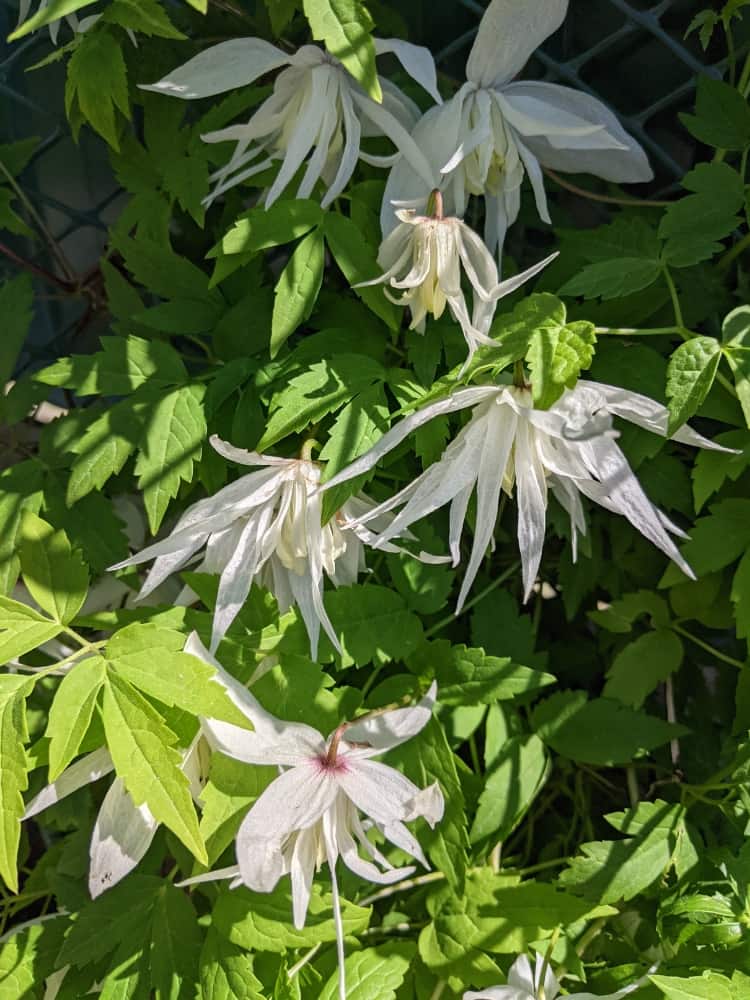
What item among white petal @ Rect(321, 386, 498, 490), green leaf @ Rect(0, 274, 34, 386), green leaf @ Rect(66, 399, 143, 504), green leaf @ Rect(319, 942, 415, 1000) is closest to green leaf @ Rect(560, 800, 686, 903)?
green leaf @ Rect(319, 942, 415, 1000)

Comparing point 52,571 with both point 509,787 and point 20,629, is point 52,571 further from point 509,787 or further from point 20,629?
point 509,787

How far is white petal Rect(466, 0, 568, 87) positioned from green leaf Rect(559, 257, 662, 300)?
0.21 metres

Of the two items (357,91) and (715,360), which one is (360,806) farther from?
(357,91)

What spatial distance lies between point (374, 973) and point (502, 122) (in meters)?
0.90

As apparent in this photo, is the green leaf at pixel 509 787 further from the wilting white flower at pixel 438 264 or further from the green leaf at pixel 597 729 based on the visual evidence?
the wilting white flower at pixel 438 264

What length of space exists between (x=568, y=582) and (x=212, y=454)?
47cm

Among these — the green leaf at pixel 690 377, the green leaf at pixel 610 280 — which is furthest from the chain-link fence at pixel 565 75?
the green leaf at pixel 690 377

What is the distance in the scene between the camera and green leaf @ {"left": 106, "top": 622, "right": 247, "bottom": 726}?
708 mm

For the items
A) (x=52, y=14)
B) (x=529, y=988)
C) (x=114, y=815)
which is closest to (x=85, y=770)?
(x=114, y=815)

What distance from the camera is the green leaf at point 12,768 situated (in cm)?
70

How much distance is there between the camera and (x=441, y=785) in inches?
34.8

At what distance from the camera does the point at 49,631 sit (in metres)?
0.77

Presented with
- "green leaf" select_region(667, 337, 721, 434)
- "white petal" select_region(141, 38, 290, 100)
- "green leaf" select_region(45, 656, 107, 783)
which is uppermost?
"white petal" select_region(141, 38, 290, 100)

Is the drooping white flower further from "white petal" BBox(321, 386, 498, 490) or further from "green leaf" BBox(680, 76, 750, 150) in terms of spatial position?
"green leaf" BBox(680, 76, 750, 150)
